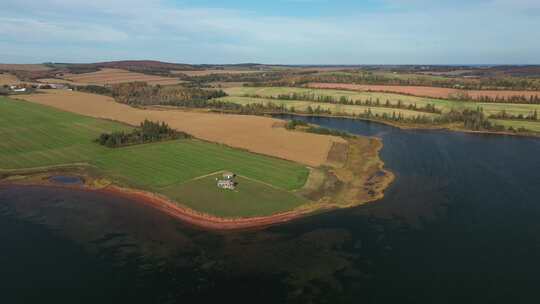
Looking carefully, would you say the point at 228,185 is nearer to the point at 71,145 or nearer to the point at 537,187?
the point at 71,145

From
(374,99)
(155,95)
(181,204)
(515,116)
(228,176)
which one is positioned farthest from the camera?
(155,95)

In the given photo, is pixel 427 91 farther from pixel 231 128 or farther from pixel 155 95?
pixel 155 95

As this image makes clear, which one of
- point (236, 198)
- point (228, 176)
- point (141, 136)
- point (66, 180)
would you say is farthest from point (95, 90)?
point (236, 198)

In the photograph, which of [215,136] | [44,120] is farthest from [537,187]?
[44,120]

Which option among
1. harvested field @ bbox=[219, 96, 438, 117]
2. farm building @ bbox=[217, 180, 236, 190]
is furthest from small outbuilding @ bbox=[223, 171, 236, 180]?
harvested field @ bbox=[219, 96, 438, 117]

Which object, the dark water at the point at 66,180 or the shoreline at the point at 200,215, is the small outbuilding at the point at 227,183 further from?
the dark water at the point at 66,180
